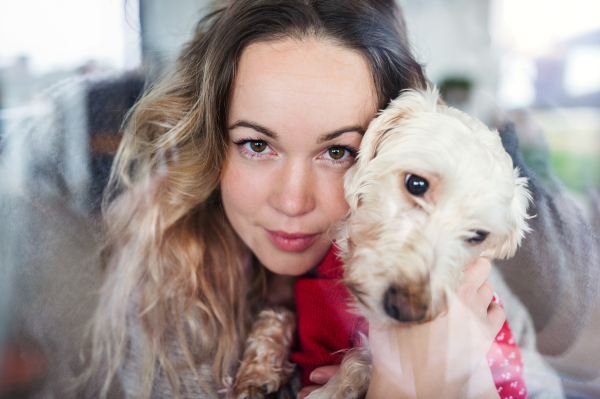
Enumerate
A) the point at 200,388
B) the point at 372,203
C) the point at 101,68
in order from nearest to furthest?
the point at 372,203, the point at 101,68, the point at 200,388

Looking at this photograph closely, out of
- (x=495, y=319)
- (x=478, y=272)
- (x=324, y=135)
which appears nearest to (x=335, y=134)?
(x=324, y=135)

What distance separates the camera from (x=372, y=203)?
2.56 ft

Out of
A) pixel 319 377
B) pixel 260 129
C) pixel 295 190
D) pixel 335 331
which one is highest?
pixel 260 129

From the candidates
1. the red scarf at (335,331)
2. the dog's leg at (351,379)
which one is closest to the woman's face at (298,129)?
the red scarf at (335,331)

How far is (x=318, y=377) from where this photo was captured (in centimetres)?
95

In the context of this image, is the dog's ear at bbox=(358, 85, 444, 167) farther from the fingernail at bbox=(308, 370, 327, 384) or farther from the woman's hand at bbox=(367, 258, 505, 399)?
the fingernail at bbox=(308, 370, 327, 384)

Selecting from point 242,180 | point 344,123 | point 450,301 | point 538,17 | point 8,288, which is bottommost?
point 8,288

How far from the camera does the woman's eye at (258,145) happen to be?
0.86 meters

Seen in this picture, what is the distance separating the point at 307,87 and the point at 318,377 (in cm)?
74

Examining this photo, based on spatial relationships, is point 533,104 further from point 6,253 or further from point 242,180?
point 6,253

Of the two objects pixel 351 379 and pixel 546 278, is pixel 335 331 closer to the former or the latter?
pixel 351 379

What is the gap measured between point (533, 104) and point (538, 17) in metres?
0.18

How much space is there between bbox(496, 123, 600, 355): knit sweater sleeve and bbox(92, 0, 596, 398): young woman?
178mm

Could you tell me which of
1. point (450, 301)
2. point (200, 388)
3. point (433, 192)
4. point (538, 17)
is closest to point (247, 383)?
point (200, 388)
